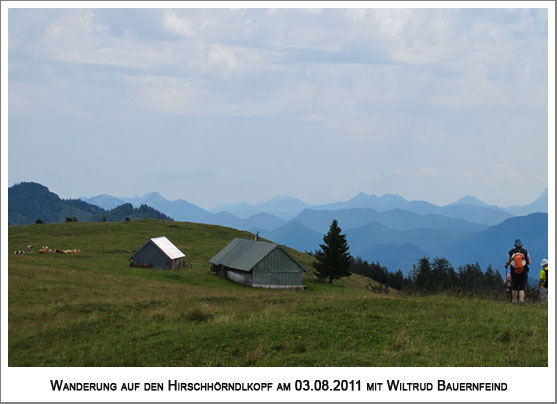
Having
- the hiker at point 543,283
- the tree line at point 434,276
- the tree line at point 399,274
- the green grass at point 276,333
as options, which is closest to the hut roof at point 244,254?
the tree line at point 399,274

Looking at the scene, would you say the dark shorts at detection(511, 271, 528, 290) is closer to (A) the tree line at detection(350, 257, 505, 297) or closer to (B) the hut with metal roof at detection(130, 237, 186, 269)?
(B) the hut with metal roof at detection(130, 237, 186, 269)

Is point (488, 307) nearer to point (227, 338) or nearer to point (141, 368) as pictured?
point (227, 338)

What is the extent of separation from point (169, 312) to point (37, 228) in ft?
294

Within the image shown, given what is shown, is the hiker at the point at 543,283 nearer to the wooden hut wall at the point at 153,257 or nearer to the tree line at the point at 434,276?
the wooden hut wall at the point at 153,257

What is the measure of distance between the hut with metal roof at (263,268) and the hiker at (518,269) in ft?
130

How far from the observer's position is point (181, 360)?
13.2 metres

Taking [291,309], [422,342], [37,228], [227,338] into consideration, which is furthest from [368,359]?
[37,228]

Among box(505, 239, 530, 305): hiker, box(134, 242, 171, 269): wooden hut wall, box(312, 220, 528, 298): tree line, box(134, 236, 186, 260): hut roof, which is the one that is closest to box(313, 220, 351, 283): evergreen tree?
box(312, 220, 528, 298): tree line

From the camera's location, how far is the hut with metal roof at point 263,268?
58.4m

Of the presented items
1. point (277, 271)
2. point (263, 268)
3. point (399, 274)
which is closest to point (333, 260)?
point (277, 271)

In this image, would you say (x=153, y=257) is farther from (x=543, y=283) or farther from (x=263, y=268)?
(x=543, y=283)

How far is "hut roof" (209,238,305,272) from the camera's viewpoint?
5924cm

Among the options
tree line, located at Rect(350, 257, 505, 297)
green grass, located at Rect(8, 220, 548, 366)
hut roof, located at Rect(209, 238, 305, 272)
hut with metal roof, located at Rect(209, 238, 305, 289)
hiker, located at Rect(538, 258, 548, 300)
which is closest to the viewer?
green grass, located at Rect(8, 220, 548, 366)

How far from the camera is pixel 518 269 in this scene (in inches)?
772
